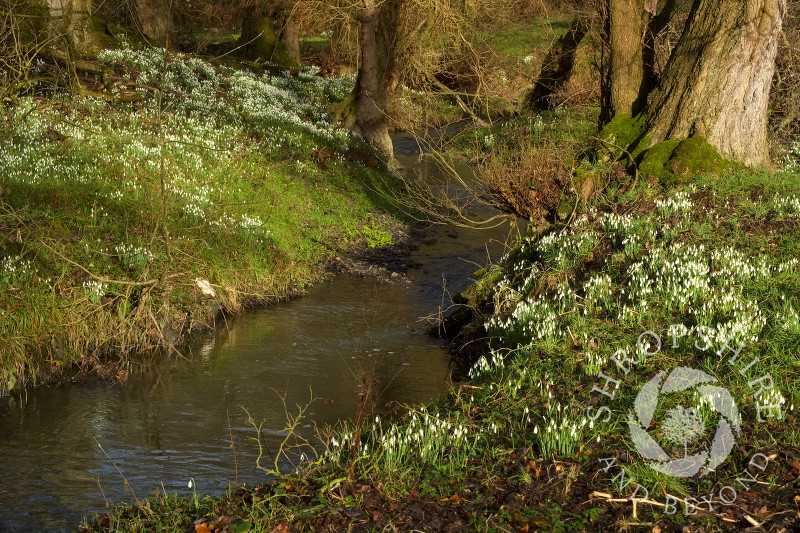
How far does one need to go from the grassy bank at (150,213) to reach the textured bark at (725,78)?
25.0 ft

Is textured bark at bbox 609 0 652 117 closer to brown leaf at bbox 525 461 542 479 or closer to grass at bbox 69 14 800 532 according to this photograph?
grass at bbox 69 14 800 532

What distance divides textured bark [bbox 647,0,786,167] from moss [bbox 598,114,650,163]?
0.27m

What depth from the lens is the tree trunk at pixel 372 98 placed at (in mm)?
21453

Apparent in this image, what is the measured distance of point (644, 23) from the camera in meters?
12.8

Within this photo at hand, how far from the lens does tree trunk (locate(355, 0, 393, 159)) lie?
21.5 metres

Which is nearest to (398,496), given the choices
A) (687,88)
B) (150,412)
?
(150,412)

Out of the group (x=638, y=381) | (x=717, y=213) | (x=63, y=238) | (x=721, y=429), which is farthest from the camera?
(x=63, y=238)

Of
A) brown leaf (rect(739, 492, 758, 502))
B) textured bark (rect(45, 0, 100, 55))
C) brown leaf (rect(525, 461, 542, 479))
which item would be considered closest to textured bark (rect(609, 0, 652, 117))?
brown leaf (rect(525, 461, 542, 479))

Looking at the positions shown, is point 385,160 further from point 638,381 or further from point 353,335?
point 638,381

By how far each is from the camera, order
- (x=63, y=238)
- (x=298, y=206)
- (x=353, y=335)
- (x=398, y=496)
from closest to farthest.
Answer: (x=398, y=496) < (x=63, y=238) < (x=353, y=335) < (x=298, y=206)

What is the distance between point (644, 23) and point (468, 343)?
7182 millimetres

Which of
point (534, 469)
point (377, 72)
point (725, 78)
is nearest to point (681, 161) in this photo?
point (725, 78)

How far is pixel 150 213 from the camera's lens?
12.1m

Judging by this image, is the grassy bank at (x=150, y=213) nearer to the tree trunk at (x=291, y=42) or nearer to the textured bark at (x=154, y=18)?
the textured bark at (x=154, y=18)
